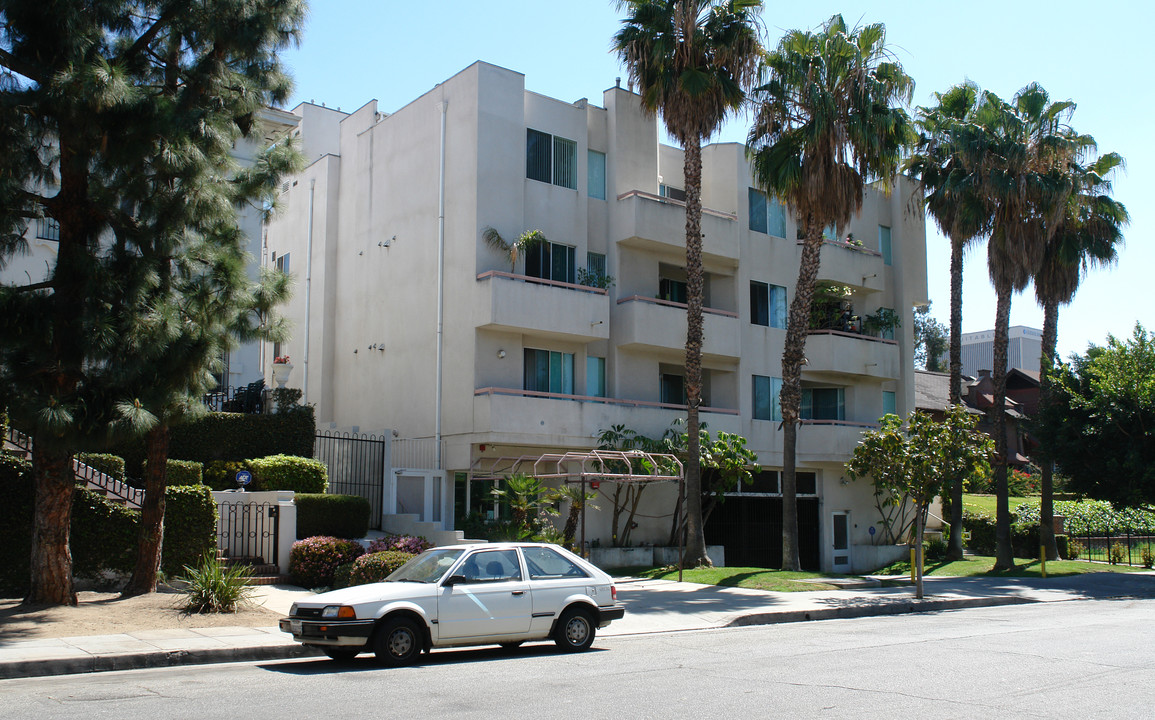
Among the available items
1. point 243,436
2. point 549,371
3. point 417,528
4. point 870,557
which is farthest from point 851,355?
point 243,436

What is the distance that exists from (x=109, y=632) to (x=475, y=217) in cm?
1517

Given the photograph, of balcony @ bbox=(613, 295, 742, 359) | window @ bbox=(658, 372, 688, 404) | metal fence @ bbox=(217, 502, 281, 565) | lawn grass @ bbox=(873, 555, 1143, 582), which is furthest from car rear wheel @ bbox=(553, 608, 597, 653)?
lawn grass @ bbox=(873, 555, 1143, 582)

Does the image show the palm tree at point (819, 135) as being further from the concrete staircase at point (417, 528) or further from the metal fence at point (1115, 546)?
the metal fence at point (1115, 546)

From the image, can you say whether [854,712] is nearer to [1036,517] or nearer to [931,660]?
[931,660]

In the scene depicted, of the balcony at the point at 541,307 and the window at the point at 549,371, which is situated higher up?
the balcony at the point at 541,307

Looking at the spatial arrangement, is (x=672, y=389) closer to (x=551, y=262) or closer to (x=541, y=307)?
(x=551, y=262)

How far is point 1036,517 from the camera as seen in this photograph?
123 ft

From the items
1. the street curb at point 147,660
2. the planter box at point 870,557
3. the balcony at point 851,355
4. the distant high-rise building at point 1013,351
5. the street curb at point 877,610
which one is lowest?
the planter box at point 870,557

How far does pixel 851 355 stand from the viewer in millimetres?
32688

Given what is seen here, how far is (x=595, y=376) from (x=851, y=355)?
9.65 meters

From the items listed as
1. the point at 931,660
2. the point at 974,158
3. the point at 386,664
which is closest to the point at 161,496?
the point at 386,664

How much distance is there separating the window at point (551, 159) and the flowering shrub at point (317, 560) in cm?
1261

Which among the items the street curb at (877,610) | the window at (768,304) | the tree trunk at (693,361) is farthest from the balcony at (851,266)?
the street curb at (877,610)

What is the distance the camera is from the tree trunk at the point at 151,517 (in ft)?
52.9
